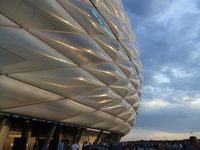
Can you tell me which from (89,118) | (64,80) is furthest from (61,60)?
(89,118)

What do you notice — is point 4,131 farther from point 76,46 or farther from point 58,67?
point 76,46

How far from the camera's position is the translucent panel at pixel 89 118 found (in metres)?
11.5

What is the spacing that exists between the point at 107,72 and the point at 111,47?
135 cm

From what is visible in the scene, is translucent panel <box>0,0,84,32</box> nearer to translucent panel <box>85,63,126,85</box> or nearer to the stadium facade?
the stadium facade

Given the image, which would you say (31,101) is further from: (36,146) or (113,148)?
(113,148)

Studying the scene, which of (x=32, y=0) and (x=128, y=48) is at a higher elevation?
(x=128, y=48)

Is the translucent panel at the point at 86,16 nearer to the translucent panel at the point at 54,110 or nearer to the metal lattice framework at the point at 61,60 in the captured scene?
the metal lattice framework at the point at 61,60

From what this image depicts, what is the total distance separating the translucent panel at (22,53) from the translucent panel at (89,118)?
11.8 feet

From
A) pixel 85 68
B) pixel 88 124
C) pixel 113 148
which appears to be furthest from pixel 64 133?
pixel 85 68

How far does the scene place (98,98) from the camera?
38.4ft

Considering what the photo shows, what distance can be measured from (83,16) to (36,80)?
133 inches

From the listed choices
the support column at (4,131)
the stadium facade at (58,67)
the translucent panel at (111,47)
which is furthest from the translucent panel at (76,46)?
the support column at (4,131)

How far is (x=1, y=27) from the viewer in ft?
23.4

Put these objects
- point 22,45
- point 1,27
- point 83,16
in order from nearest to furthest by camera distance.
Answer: point 1,27
point 22,45
point 83,16
